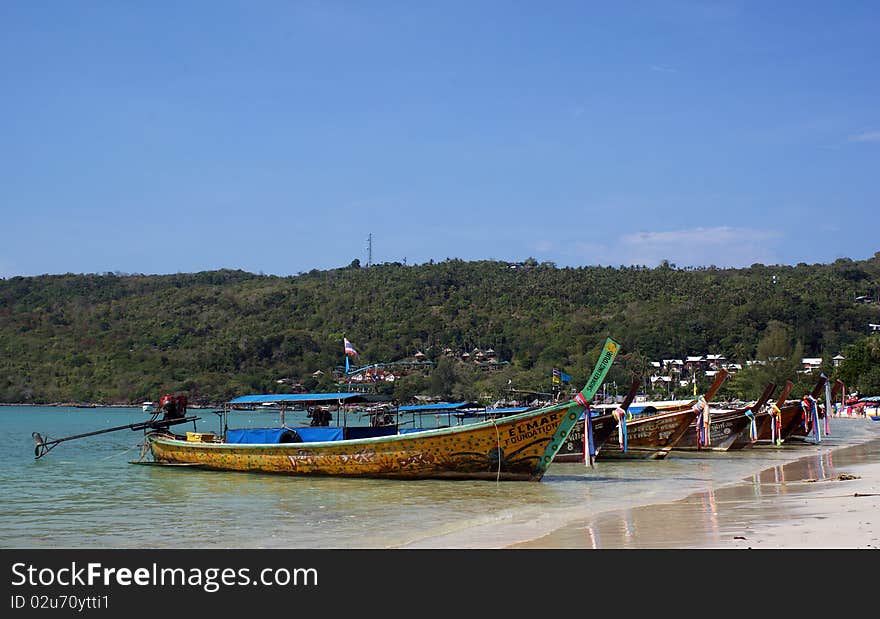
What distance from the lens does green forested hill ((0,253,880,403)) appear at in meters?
101

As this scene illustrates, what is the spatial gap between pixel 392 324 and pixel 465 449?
95399mm

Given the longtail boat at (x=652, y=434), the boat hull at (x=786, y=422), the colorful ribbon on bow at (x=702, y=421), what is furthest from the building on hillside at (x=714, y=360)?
the longtail boat at (x=652, y=434)

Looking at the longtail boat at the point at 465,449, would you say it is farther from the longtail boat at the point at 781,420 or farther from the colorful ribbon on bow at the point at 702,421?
the longtail boat at the point at 781,420

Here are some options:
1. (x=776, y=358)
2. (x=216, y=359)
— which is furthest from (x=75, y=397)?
(x=776, y=358)

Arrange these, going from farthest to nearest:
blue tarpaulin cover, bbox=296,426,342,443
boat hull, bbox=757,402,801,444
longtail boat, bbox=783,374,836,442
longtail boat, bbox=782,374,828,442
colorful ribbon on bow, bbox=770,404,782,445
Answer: longtail boat, bbox=782,374,828,442, longtail boat, bbox=783,374,836,442, boat hull, bbox=757,402,801,444, colorful ribbon on bow, bbox=770,404,782,445, blue tarpaulin cover, bbox=296,426,342,443

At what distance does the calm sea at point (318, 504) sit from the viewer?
43.0 feet

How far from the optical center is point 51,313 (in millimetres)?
124188

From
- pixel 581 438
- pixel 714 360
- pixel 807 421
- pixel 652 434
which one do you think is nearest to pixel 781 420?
pixel 807 421

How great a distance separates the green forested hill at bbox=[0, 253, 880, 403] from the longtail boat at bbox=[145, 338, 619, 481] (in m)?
67.1

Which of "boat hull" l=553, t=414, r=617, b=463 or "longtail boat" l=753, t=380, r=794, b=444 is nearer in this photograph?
"boat hull" l=553, t=414, r=617, b=463

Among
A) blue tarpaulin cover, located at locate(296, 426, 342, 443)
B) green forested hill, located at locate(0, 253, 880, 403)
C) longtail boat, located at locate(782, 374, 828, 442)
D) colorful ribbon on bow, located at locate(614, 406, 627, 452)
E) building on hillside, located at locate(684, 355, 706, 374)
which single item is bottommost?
longtail boat, located at locate(782, 374, 828, 442)

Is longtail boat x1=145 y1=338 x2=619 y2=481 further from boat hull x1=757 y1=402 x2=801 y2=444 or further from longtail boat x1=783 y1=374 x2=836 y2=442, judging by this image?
longtail boat x1=783 y1=374 x2=836 y2=442

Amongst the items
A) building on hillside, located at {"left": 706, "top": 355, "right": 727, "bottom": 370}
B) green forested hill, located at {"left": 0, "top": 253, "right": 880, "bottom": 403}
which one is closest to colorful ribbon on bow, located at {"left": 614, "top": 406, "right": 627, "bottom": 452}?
green forested hill, located at {"left": 0, "top": 253, "right": 880, "bottom": 403}
